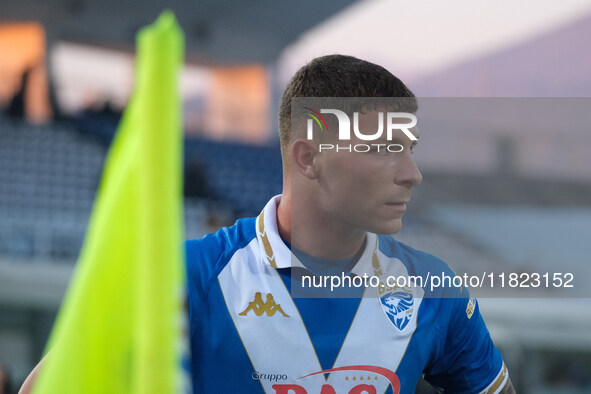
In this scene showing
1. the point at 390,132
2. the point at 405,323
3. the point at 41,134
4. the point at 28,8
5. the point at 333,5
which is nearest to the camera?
the point at 390,132

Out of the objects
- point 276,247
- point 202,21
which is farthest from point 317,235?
point 202,21

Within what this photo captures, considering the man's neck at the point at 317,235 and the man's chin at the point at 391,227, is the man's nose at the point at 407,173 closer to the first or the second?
the man's chin at the point at 391,227

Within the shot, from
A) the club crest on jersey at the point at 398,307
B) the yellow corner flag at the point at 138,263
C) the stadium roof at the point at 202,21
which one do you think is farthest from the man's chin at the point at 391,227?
the stadium roof at the point at 202,21

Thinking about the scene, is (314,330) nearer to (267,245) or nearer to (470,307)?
(267,245)

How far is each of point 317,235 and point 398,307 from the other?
23 centimetres

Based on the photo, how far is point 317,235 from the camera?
4.30 ft

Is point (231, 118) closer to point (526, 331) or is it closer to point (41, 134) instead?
point (41, 134)

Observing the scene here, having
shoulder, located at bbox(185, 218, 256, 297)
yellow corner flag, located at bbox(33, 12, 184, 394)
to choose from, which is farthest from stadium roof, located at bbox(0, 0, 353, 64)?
yellow corner flag, located at bbox(33, 12, 184, 394)

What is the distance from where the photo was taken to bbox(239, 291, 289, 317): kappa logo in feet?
4.25

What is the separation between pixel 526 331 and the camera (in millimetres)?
6645

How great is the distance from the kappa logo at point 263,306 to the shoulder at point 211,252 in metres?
0.09

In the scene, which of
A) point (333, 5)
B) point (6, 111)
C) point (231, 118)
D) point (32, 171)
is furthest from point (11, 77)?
point (333, 5)

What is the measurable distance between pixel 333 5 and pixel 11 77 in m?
6.87

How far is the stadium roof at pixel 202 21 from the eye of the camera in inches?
550
